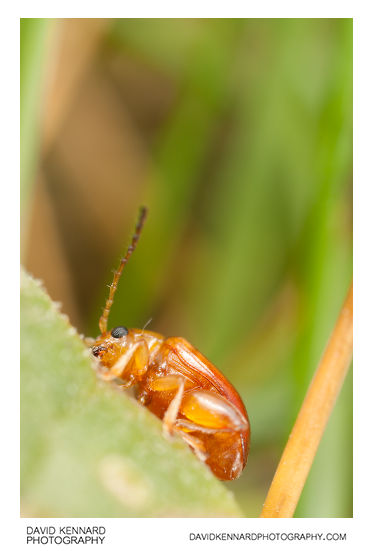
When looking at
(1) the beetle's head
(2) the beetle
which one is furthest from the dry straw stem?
(1) the beetle's head

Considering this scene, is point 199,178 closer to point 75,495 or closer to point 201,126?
point 201,126

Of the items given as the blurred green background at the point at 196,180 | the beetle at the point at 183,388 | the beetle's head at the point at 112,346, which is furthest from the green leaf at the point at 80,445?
the blurred green background at the point at 196,180

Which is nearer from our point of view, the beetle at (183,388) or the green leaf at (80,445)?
the green leaf at (80,445)

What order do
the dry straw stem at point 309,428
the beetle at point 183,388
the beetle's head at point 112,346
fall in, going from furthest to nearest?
the beetle's head at point 112,346, the beetle at point 183,388, the dry straw stem at point 309,428

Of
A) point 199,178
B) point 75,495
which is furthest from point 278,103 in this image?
point 75,495
